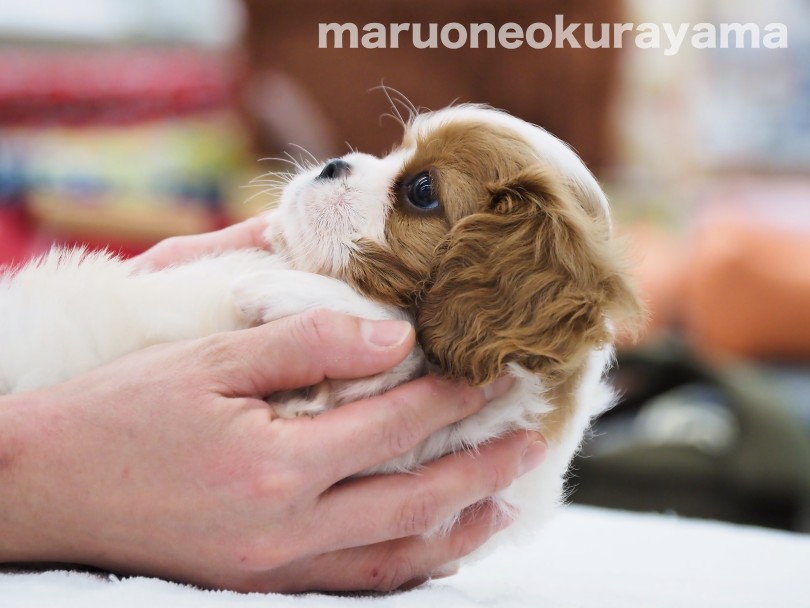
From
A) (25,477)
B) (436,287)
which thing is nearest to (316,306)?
(436,287)

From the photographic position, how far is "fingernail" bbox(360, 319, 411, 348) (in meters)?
1.09

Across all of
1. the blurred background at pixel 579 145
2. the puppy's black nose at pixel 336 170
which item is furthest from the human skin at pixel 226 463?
the blurred background at pixel 579 145

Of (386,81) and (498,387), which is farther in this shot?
(386,81)

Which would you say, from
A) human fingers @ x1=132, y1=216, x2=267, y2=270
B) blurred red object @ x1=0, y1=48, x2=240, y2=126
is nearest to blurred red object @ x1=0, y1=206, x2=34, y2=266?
blurred red object @ x1=0, y1=48, x2=240, y2=126

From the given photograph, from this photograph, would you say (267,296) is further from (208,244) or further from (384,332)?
(208,244)

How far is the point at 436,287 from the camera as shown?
115 centimetres

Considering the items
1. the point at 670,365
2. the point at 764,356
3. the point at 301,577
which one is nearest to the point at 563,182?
the point at 301,577

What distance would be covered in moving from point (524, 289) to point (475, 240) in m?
0.09

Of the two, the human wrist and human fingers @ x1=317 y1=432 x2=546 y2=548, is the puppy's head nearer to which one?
human fingers @ x1=317 y1=432 x2=546 y2=548

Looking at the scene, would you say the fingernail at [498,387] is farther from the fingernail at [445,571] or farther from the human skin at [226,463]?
the fingernail at [445,571]

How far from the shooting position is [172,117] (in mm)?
4066

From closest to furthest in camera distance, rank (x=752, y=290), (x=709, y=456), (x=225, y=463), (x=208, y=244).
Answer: (x=225, y=463)
(x=208, y=244)
(x=709, y=456)
(x=752, y=290)

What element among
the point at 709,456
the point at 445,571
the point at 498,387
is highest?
the point at 498,387

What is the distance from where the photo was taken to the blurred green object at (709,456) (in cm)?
250
